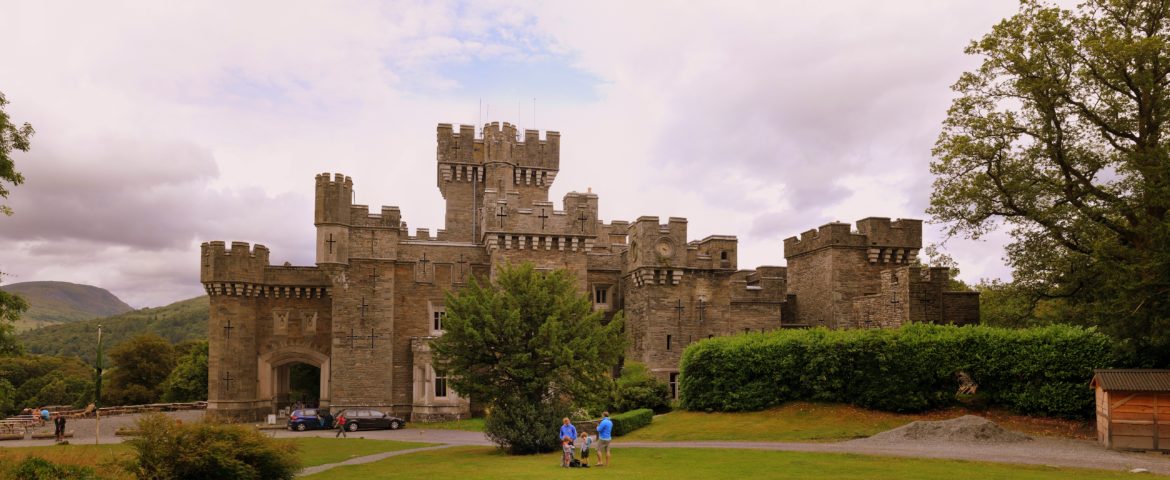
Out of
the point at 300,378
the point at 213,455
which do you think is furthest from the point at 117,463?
the point at 300,378

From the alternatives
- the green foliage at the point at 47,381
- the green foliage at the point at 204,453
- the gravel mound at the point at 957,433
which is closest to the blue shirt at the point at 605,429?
the green foliage at the point at 204,453

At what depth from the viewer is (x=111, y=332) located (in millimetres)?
139500

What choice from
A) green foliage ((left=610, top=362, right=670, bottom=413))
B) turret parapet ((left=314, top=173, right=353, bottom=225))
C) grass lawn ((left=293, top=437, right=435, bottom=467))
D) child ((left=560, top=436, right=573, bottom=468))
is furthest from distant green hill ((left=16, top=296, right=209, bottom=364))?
child ((left=560, top=436, right=573, bottom=468))

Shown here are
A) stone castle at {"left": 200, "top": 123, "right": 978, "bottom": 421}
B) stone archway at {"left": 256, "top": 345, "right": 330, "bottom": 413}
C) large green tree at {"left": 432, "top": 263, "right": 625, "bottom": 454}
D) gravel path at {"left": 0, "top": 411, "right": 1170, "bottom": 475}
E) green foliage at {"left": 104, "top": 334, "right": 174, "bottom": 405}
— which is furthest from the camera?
green foliage at {"left": 104, "top": 334, "right": 174, "bottom": 405}

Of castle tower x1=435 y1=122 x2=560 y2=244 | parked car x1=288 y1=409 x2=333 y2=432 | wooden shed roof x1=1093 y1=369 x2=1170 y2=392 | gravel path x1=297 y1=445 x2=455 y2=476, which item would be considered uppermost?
castle tower x1=435 y1=122 x2=560 y2=244

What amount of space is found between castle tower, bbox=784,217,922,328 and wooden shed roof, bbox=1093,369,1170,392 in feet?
47.8

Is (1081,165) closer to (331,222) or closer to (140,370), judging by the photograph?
(331,222)

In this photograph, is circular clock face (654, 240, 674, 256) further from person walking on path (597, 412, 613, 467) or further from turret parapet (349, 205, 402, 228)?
person walking on path (597, 412, 613, 467)

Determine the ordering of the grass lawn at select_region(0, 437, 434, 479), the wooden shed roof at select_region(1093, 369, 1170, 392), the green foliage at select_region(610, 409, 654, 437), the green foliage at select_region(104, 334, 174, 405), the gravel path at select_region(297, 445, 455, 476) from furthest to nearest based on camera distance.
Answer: the green foliage at select_region(104, 334, 174, 405)
the green foliage at select_region(610, 409, 654, 437)
the wooden shed roof at select_region(1093, 369, 1170, 392)
the gravel path at select_region(297, 445, 455, 476)
the grass lawn at select_region(0, 437, 434, 479)

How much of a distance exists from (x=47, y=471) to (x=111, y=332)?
465 ft

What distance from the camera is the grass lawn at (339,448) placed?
25.9 meters

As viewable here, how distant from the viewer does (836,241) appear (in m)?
40.0

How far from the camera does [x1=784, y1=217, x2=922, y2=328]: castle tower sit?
39812 mm

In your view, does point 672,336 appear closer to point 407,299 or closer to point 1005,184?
point 407,299
